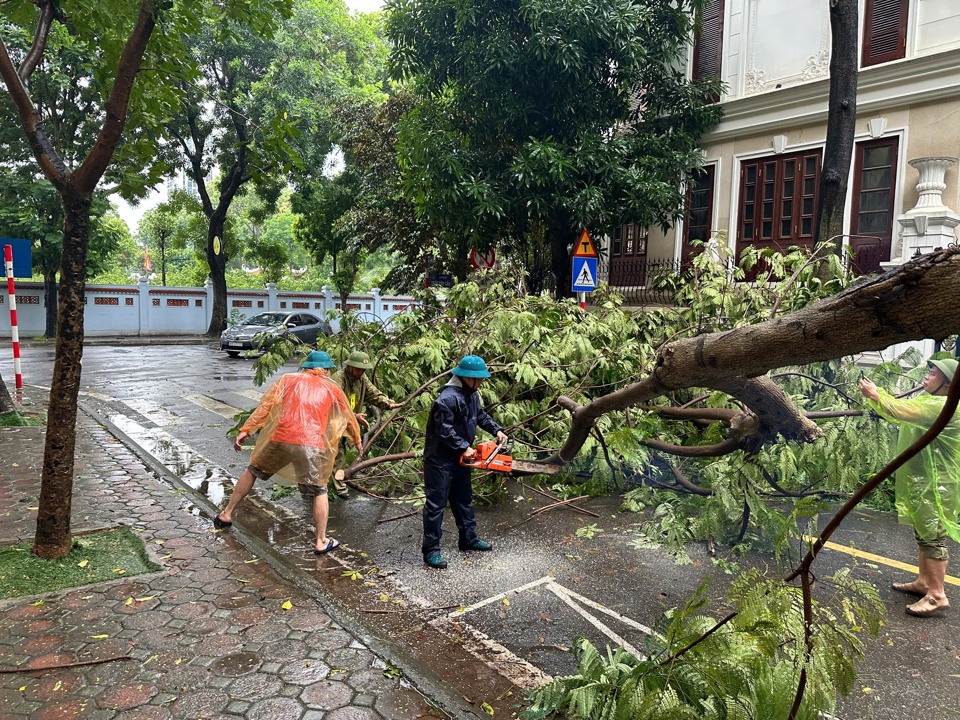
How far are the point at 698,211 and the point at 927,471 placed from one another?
11.7 m

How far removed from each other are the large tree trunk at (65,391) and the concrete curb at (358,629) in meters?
1.28

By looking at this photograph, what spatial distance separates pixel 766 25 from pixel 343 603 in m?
13.6

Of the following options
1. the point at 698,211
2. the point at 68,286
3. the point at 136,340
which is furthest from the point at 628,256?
the point at 136,340

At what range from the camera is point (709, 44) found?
13820mm

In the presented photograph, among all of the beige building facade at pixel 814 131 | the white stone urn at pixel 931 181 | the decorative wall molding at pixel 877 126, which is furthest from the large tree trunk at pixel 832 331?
the decorative wall molding at pixel 877 126

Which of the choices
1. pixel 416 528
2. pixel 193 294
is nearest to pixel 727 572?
pixel 416 528

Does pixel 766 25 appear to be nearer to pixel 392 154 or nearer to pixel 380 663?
pixel 392 154

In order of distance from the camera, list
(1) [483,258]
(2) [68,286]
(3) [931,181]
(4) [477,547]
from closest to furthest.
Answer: (2) [68,286] → (4) [477,547] → (3) [931,181] → (1) [483,258]

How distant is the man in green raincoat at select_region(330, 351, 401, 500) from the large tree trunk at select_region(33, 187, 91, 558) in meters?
1.97

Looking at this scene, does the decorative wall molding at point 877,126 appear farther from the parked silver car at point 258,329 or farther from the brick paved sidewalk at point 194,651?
the parked silver car at point 258,329

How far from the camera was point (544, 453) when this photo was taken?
6574 mm

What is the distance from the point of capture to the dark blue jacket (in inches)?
188

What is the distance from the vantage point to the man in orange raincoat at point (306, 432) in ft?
16.5

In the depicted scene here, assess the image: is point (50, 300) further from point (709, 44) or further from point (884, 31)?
point (884, 31)
